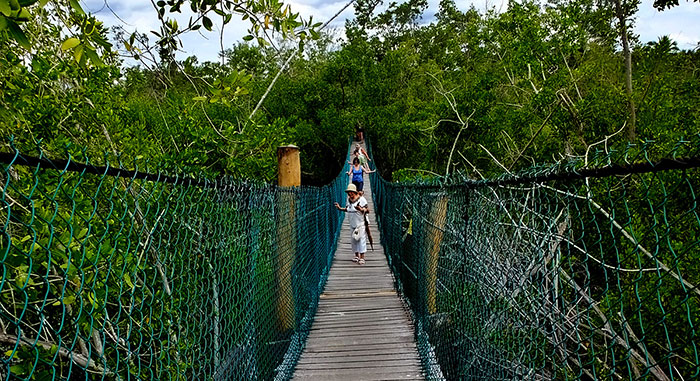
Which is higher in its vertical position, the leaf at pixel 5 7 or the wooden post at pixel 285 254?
the leaf at pixel 5 7

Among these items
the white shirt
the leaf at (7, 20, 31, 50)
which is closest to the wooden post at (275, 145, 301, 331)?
the leaf at (7, 20, 31, 50)

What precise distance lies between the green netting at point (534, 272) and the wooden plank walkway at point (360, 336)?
0.19m

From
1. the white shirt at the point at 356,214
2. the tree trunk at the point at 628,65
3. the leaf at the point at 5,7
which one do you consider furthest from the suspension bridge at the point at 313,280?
the tree trunk at the point at 628,65

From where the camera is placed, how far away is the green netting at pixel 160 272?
3.63 feet

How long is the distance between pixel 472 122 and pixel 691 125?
5.80 metres

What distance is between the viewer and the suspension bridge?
1084mm

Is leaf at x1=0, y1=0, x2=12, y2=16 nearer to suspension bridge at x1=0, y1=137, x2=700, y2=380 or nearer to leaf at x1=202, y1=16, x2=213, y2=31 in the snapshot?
suspension bridge at x1=0, y1=137, x2=700, y2=380

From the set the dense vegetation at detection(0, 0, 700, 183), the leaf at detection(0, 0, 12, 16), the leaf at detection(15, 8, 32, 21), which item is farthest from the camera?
the dense vegetation at detection(0, 0, 700, 183)

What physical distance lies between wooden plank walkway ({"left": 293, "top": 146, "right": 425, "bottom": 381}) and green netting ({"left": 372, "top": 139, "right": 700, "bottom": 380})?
0.62 ft

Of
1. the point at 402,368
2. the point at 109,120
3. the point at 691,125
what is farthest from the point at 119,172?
the point at 691,125

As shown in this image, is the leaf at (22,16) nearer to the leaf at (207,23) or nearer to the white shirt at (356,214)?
the leaf at (207,23)

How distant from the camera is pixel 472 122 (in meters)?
11.2

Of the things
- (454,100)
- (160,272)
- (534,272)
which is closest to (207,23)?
(534,272)

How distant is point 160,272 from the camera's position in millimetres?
2928
